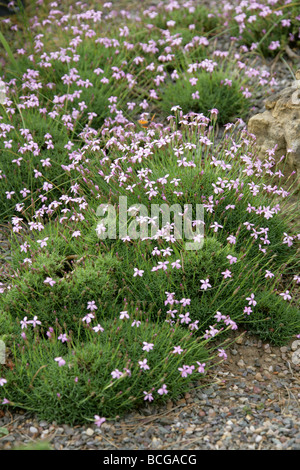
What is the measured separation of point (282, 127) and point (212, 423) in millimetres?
3159

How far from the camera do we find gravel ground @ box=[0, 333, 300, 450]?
3688 mm

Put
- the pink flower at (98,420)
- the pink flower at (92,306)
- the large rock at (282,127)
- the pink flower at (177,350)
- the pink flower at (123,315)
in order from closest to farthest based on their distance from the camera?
the pink flower at (98,420) → the pink flower at (177,350) → the pink flower at (123,315) → the pink flower at (92,306) → the large rock at (282,127)

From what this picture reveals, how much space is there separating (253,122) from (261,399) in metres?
3.00

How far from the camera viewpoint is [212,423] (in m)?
3.88

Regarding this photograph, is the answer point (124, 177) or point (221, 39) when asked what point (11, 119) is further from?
point (221, 39)

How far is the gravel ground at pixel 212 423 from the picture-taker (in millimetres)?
3688

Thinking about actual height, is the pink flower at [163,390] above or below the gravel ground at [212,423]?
above

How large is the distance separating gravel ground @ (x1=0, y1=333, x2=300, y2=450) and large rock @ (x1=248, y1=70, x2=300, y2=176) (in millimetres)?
2185

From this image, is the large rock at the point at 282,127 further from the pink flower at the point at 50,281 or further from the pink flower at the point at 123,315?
the pink flower at the point at 50,281

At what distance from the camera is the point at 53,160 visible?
19.3 ft

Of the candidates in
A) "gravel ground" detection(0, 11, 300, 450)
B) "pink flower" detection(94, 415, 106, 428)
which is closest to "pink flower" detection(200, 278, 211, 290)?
"gravel ground" detection(0, 11, 300, 450)

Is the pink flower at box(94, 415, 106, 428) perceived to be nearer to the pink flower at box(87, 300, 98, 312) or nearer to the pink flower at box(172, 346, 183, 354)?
the pink flower at box(172, 346, 183, 354)

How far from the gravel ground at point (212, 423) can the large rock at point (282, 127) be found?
2185 mm

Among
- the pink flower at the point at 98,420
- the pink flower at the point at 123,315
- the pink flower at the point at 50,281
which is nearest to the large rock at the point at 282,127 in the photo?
the pink flower at the point at 123,315
